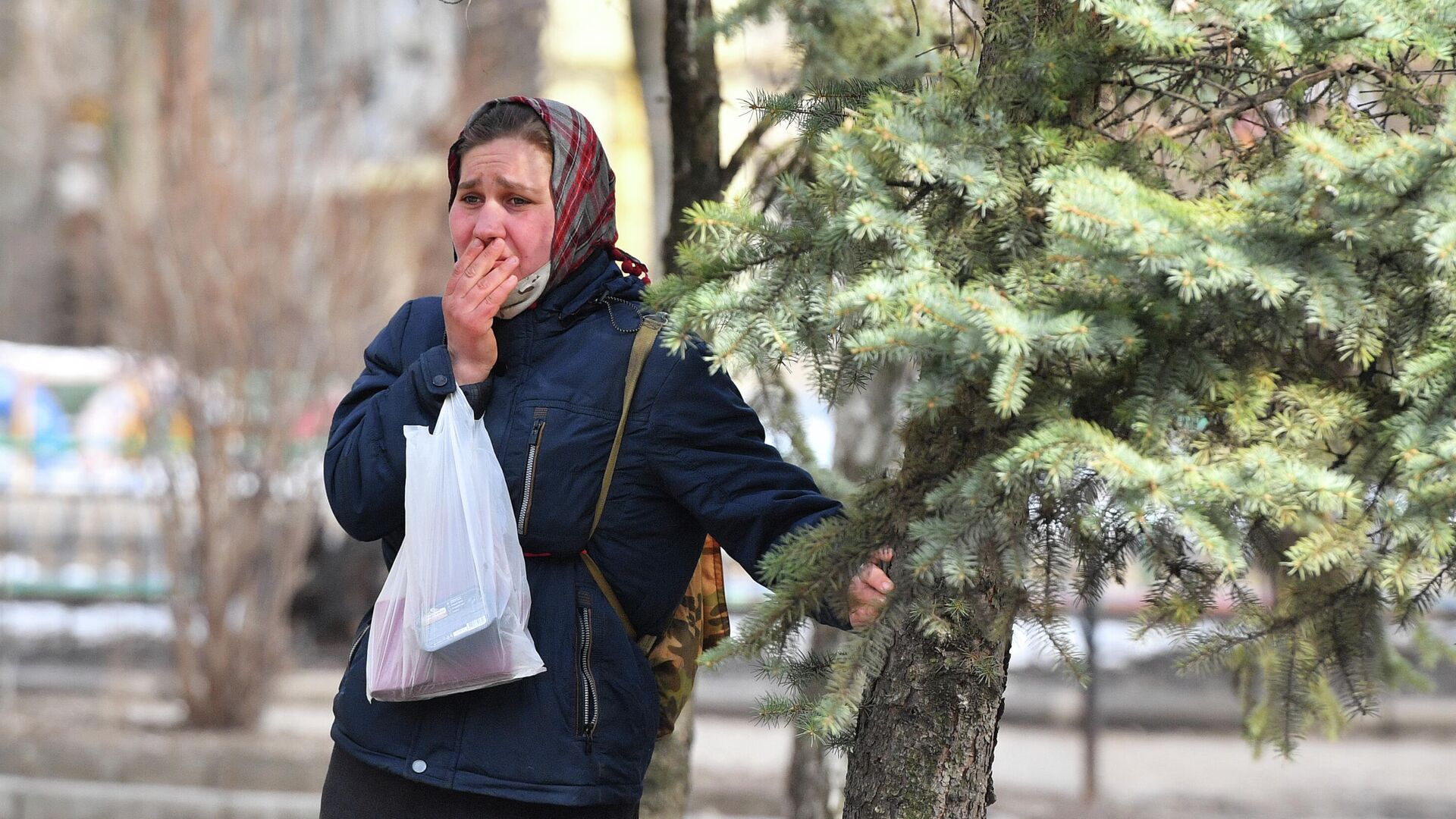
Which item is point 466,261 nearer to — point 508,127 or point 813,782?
point 508,127

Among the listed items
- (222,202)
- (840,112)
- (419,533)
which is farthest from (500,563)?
(222,202)

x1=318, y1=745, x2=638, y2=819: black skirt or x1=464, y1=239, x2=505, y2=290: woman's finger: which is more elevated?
x1=464, y1=239, x2=505, y2=290: woman's finger

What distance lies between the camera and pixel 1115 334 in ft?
5.57

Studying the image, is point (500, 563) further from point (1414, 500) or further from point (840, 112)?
point (1414, 500)

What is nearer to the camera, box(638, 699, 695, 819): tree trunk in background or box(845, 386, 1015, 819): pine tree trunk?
box(845, 386, 1015, 819): pine tree trunk

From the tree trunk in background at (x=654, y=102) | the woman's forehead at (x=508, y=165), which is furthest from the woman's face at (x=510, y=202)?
the tree trunk in background at (x=654, y=102)

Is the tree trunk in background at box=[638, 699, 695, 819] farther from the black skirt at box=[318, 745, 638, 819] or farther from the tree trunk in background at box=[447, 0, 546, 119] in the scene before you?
the tree trunk in background at box=[447, 0, 546, 119]

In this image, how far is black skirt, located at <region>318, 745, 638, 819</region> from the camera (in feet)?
6.95

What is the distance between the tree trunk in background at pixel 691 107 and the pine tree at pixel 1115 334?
139 centimetres

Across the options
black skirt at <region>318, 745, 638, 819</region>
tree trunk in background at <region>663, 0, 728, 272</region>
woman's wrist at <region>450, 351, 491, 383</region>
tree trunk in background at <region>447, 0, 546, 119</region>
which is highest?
tree trunk in background at <region>447, 0, 546, 119</region>

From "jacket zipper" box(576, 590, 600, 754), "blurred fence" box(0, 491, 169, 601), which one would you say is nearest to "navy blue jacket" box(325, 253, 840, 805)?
"jacket zipper" box(576, 590, 600, 754)

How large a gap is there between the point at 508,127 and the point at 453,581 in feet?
2.38

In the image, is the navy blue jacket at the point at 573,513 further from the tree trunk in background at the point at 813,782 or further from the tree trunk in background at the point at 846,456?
the tree trunk in background at the point at 813,782

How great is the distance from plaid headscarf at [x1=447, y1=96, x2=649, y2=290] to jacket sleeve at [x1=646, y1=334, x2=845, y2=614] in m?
0.25
